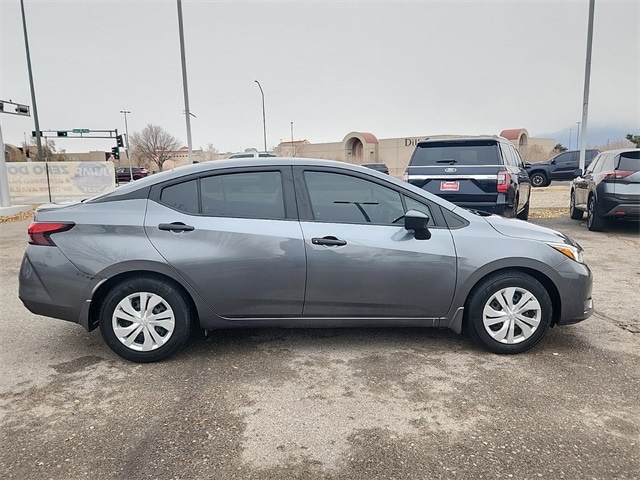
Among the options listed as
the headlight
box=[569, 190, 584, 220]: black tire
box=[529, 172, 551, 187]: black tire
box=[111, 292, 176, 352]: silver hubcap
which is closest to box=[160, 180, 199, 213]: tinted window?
box=[111, 292, 176, 352]: silver hubcap

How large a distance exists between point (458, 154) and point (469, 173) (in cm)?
55

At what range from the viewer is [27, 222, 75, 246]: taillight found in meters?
3.65

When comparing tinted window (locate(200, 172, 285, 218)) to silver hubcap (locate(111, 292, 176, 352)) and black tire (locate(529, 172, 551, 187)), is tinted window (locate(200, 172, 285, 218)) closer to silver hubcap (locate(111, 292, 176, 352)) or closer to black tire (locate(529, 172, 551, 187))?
silver hubcap (locate(111, 292, 176, 352))

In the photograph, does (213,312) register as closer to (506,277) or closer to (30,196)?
(506,277)

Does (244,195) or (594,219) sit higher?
(244,195)

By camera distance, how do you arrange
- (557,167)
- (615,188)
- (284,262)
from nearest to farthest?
(284,262) < (615,188) < (557,167)

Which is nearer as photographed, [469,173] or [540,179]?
[469,173]

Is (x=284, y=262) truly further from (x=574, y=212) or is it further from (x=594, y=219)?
(x=574, y=212)

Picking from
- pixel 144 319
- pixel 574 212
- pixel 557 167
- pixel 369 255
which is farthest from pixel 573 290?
pixel 557 167

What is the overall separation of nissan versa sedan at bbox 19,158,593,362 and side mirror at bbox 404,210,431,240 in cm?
1

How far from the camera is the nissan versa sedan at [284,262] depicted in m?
3.62

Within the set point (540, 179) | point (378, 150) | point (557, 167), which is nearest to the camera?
point (557, 167)

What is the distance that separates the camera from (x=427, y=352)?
12.8 feet

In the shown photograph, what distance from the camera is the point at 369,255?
3.64 meters
